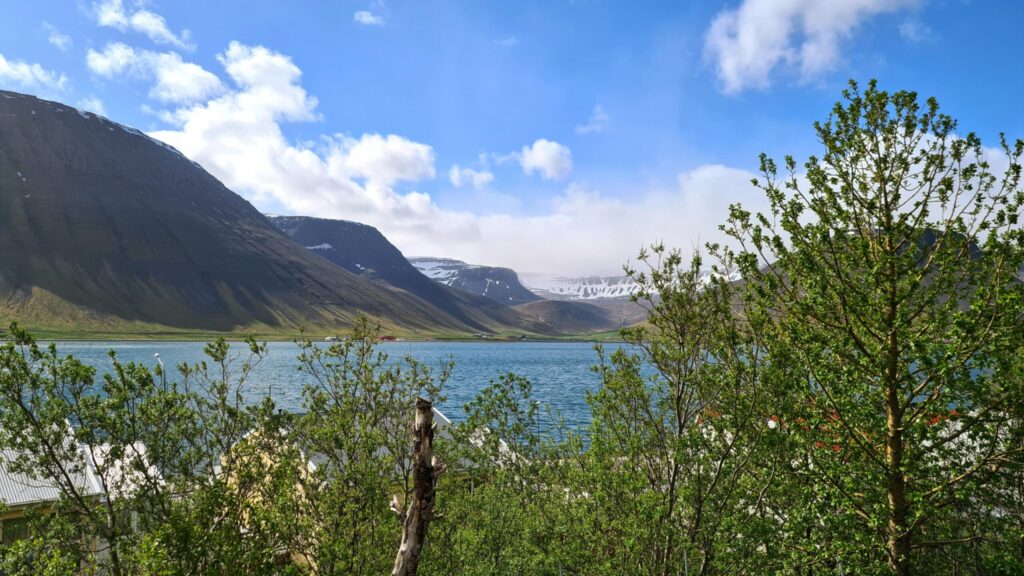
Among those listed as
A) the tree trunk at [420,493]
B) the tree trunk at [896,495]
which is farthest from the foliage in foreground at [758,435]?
the tree trunk at [420,493]

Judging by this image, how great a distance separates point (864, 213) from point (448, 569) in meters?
14.4

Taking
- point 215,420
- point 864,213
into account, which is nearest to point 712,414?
point 864,213

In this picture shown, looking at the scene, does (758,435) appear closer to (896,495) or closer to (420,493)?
(896,495)

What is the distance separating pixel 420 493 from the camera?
28.0 ft

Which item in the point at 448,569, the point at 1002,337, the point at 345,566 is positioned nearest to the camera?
the point at 1002,337

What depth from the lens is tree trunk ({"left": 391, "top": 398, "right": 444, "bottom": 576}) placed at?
8.43 metres

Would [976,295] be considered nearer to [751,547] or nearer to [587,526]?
[751,547]

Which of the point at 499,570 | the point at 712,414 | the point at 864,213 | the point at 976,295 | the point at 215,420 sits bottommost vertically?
the point at 499,570

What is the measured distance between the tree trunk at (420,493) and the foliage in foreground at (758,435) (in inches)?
150

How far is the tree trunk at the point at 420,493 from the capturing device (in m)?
8.43

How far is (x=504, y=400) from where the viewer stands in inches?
950

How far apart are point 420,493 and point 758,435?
7.48 m

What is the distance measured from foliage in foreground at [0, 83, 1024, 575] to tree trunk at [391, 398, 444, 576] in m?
3.82

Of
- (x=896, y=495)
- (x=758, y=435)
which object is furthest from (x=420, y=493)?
(x=896, y=495)
